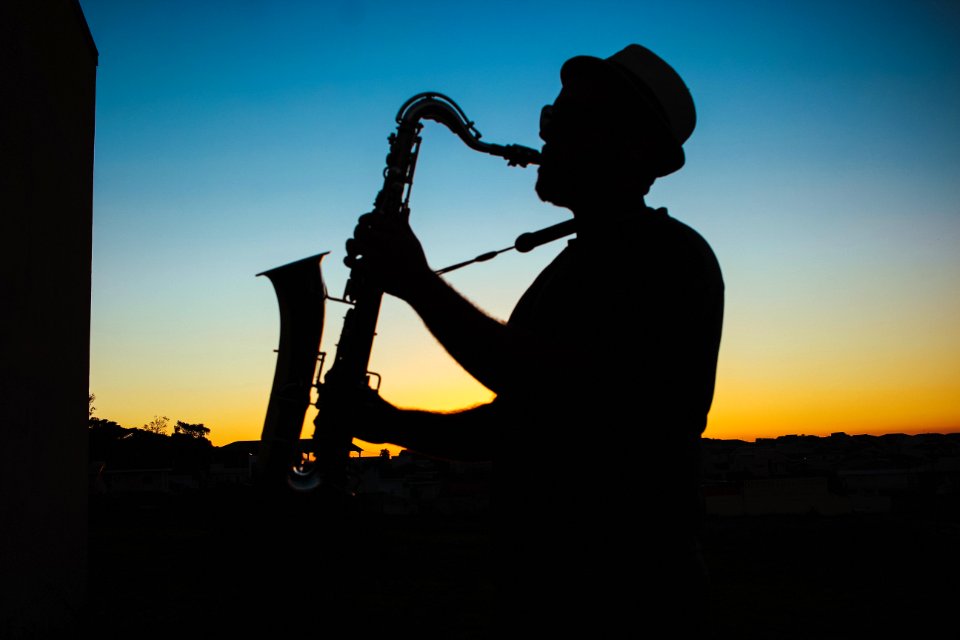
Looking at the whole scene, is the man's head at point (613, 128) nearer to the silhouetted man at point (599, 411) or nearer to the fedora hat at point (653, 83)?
the fedora hat at point (653, 83)

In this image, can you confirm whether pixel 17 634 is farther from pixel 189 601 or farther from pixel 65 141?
pixel 189 601

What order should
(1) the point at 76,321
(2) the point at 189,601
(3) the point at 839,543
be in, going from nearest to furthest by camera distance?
(1) the point at 76,321 → (2) the point at 189,601 → (3) the point at 839,543

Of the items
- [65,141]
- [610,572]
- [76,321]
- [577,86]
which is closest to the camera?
[610,572]

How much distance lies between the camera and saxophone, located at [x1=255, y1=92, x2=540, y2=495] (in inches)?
115

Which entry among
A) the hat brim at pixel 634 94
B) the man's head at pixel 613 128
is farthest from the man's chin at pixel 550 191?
the hat brim at pixel 634 94

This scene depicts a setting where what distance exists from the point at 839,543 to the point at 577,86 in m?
45.9

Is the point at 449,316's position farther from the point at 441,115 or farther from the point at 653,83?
the point at 441,115

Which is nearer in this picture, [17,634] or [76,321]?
[17,634]

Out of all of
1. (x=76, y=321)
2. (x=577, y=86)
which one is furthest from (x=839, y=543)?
(x=577, y=86)

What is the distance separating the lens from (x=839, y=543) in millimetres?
43094

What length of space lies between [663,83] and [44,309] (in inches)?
290

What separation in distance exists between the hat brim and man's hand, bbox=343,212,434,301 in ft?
2.36

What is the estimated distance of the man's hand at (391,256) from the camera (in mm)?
2227

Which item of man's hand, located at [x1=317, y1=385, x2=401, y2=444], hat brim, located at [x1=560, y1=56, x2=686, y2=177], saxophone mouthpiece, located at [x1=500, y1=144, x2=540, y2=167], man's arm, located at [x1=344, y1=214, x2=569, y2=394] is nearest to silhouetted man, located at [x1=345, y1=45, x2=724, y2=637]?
man's arm, located at [x1=344, y1=214, x2=569, y2=394]
